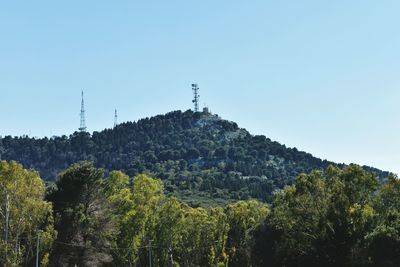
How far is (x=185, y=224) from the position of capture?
65.1m

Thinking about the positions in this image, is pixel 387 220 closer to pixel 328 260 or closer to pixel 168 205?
pixel 328 260

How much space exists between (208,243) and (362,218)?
861 inches

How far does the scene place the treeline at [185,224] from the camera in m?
51.8

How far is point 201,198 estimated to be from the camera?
600 ft

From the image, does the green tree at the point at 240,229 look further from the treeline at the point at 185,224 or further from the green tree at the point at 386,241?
the green tree at the point at 386,241

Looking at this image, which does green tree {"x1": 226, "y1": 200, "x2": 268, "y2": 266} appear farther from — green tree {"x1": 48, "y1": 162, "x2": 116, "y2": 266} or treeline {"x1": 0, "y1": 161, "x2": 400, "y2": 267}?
green tree {"x1": 48, "y1": 162, "x2": 116, "y2": 266}

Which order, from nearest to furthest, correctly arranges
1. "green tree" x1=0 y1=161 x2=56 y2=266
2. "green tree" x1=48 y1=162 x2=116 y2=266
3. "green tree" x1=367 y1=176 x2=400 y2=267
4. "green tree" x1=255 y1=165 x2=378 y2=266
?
"green tree" x1=367 y1=176 x2=400 y2=267, "green tree" x1=255 y1=165 x2=378 y2=266, "green tree" x1=0 y1=161 x2=56 y2=266, "green tree" x1=48 y1=162 x2=116 y2=266

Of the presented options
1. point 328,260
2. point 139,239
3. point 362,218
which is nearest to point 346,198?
point 362,218

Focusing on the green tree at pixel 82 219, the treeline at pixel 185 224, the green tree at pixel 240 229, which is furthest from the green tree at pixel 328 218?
the green tree at pixel 82 219

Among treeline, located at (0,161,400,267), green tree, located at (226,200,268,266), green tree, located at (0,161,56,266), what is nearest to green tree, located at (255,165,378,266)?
treeline, located at (0,161,400,267)

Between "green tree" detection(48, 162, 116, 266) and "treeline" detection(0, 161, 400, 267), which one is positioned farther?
"green tree" detection(48, 162, 116, 266)

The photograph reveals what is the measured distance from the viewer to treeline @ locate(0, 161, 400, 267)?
5184 cm

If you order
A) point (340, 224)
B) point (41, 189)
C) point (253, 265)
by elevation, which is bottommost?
point (253, 265)

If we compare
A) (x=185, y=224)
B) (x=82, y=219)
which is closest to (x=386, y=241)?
(x=185, y=224)
